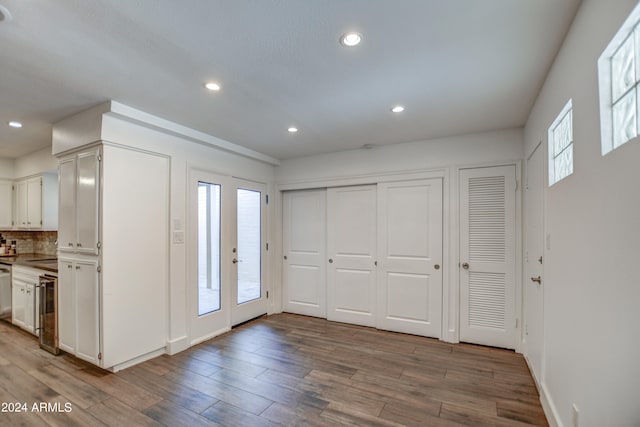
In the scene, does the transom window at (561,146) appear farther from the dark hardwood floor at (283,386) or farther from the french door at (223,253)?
the french door at (223,253)

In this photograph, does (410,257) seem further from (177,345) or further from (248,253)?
(177,345)

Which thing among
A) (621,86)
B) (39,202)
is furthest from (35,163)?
(621,86)

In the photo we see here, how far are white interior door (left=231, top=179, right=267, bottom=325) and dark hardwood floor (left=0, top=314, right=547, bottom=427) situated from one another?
748mm

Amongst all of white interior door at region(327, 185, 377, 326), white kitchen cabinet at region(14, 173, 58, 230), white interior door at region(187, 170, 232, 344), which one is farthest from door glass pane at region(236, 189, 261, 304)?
white kitchen cabinet at region(14, 173, 58, 230)

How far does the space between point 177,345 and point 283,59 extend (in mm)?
3104

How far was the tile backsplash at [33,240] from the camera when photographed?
501cm

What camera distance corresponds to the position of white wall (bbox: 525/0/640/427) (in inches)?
42.3

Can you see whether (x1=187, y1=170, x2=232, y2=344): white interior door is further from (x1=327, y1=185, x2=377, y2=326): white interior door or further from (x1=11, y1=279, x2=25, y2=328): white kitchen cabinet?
(x1=11, y1=279, x2=25, y2=328): white kitchen cabinet

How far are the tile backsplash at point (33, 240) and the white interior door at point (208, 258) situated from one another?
320cm

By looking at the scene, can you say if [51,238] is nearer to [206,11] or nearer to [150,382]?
[150,382]

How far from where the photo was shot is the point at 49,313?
10.9ft

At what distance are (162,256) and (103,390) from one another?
49.4 inches

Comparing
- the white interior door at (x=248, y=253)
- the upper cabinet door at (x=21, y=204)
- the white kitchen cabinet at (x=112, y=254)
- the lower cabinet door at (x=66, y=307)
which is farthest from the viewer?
the upper cabinet door at (x=21, y=204)

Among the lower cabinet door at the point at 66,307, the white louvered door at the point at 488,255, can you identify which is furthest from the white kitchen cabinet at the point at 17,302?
the white louvered door at the point at 488,255
